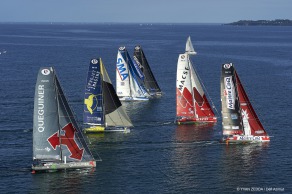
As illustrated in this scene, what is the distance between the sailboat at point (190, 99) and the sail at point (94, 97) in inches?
599

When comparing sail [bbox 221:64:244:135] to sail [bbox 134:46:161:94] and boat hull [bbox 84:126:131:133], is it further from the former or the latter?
sail [bbox 134:46:161:94]

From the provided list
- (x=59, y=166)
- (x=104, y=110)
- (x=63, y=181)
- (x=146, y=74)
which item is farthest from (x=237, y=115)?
(x=146, y=74)

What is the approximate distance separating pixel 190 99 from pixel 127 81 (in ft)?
81.2

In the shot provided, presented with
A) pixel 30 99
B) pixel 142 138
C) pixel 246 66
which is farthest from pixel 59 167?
pixel 246 66

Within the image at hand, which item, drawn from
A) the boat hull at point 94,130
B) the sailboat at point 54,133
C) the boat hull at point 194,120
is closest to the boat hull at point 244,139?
the boat hull at point 194,120

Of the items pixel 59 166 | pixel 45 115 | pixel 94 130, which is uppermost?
pixel 45 115

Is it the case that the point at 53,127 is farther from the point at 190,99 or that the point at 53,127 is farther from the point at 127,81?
the point at 127,81

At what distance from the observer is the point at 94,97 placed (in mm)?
90375

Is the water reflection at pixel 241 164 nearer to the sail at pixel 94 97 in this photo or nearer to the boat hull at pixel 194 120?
the boat hull at pixel 194 120

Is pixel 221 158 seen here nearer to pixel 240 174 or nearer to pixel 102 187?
pixel 240 174

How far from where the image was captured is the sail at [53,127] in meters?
69.2

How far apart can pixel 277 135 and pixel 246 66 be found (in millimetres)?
103024

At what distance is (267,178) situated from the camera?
70.2m

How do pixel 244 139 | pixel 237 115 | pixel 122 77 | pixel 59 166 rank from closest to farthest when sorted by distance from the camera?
pixel 59 166
pixel 244 139
pixel 237 115
pixel 122 77
